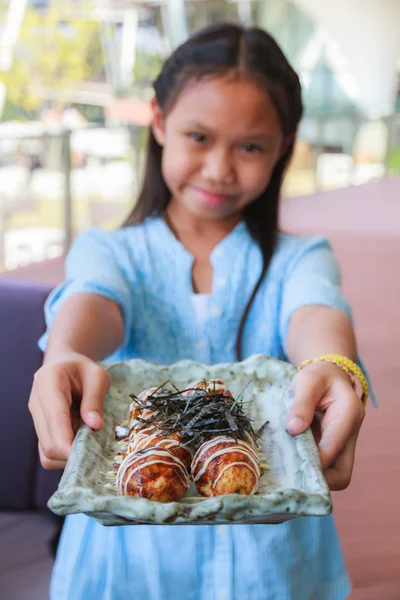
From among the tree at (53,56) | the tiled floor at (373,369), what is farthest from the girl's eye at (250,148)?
the tree at (53,56)

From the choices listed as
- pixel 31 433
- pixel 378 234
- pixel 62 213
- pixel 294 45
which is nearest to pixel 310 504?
pixel 31 433

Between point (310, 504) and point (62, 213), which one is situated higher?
point (310, 504)

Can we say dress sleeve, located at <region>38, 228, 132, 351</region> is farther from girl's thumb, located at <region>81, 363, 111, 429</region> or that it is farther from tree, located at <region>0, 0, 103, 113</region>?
tree, located at <region>0, 0, 103, 113</region>

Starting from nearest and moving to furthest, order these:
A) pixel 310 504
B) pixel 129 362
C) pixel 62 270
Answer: pixel 310 504
pixel 129 362
pixel 62 270

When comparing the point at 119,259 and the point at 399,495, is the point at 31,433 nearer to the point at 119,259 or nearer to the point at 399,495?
the point at 119,259

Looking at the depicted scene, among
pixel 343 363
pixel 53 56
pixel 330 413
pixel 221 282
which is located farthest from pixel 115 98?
pixel 330 413

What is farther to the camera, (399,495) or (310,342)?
(399,495)
